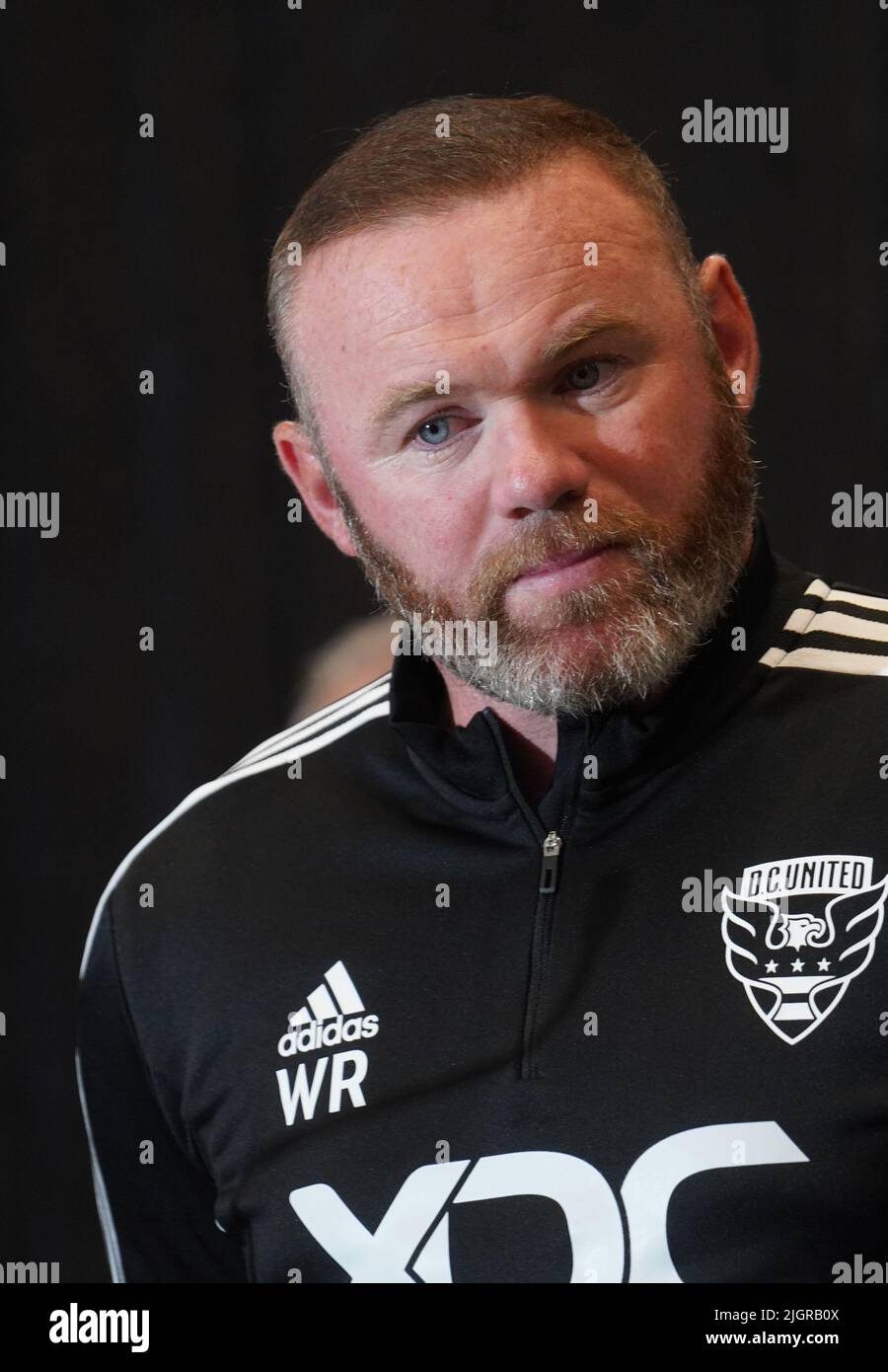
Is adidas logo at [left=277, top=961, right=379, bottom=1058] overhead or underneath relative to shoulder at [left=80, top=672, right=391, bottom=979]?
underneath

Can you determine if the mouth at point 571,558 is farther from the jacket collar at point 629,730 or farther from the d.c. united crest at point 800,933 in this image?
the d.c. united crest at point 800,933

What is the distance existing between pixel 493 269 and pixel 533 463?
0.49 feet

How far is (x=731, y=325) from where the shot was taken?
4.26 ft

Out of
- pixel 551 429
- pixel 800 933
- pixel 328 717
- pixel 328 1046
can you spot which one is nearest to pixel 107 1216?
pixel 328 1046

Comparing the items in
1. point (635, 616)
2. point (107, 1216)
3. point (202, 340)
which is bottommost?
point (107, 1216)

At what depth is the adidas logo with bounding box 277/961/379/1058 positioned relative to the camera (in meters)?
1.20

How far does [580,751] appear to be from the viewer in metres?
1.17

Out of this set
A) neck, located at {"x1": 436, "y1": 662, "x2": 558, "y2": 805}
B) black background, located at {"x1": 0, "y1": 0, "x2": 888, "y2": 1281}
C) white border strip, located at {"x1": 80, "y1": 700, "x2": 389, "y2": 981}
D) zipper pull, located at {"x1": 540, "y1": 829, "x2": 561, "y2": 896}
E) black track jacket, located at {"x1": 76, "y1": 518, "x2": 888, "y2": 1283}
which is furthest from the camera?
black background, located at {"x1": 0, "y1": 0, "x2": 888, "y2": 1281}

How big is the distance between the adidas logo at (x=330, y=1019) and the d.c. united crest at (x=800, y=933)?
287 millimetres

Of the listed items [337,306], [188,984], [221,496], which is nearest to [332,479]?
[337,306]

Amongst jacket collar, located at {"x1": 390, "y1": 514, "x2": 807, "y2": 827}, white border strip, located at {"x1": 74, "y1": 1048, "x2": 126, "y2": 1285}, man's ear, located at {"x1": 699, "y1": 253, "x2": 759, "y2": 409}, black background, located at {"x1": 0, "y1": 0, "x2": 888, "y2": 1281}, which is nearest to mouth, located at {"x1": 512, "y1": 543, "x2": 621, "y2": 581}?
jacket collar, located at {"x1": 390, "y1": 514, "x2": 807, "y2": 827}

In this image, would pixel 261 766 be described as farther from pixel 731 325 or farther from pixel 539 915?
pixel 731 325

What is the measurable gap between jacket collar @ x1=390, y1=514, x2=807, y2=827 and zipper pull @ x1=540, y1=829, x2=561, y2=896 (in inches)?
0.8

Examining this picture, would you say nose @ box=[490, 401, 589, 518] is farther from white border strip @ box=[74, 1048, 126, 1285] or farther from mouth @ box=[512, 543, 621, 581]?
white border strip @ box=[74, 1048, 126, 1285]
